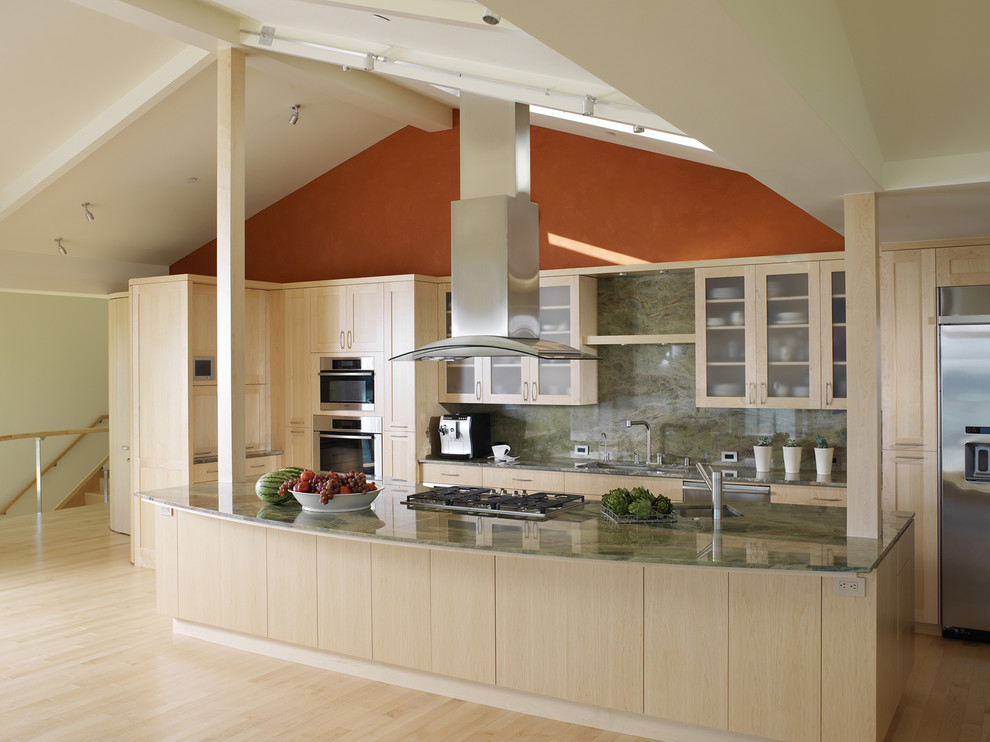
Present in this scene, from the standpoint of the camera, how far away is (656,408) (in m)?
6.06

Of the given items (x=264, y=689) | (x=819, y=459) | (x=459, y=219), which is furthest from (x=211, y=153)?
(x=819, y=459)

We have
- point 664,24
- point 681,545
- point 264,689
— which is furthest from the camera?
point 264,689

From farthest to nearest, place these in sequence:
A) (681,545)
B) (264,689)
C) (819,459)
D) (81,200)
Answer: (81,200), (819,459), (264,689), (681,545)

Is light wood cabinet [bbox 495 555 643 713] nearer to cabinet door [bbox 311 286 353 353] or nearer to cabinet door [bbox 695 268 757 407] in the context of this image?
cabinet door [bbox 695 268 757 407]

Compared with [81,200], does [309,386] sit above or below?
below

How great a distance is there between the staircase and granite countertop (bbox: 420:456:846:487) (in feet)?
17.8

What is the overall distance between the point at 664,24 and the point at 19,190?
6.05 meters

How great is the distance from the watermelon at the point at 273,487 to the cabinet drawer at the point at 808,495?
113 inches

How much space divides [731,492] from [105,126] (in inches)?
191

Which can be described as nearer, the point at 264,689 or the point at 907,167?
the point at 907,167

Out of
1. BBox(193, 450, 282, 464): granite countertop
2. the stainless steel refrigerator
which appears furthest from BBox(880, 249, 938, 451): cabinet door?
BBox(193, 450, 282, 464): granite countertop

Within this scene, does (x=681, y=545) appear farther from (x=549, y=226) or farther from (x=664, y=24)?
(x=549, y=226)

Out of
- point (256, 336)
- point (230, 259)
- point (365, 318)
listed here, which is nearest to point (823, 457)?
point (365, 318)

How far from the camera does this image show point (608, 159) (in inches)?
243
